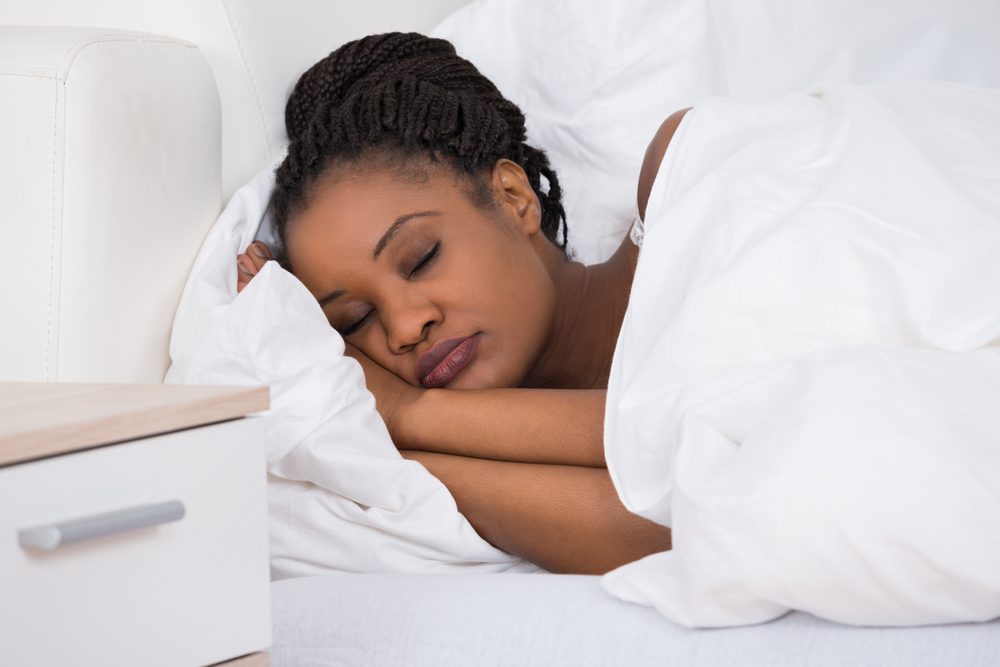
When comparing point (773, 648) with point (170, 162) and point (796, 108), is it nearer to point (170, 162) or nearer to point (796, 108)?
point (796, 108)

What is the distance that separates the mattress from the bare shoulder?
0.64m

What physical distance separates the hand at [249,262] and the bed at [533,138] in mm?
39

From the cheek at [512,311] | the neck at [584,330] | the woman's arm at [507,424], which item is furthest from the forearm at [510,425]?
the neck at [584,330]

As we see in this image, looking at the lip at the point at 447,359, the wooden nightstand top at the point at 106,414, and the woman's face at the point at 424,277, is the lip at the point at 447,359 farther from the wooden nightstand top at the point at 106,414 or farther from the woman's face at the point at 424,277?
the wooden nightstand top at the point at 106,414

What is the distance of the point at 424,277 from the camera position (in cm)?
126

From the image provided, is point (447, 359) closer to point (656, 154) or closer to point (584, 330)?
point (584, 330)

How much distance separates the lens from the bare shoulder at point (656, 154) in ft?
4.21

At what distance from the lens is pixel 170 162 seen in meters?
1.21

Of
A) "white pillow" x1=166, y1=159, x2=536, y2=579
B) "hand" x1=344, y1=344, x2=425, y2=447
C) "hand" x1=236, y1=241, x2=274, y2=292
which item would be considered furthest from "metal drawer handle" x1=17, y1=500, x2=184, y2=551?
"hand" x1=236, y1=241, x2=274, y2=292

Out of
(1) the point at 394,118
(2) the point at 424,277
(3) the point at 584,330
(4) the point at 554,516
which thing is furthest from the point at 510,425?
(1) the point at 394,118

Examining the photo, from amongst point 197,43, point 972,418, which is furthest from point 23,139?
point 972,418

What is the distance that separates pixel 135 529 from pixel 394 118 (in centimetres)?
92

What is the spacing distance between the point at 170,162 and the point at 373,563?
1.79ft

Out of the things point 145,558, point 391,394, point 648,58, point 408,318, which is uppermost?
point 648,58
